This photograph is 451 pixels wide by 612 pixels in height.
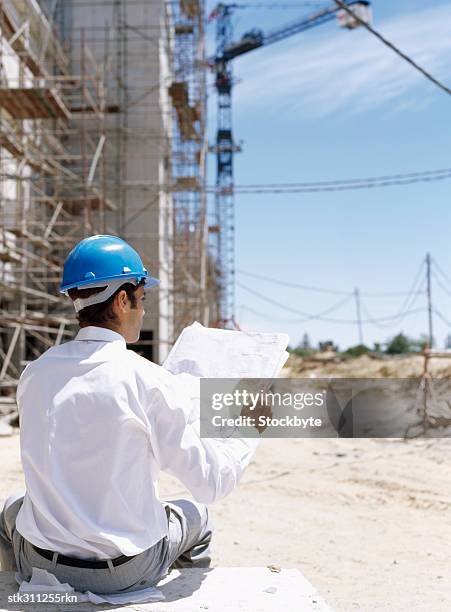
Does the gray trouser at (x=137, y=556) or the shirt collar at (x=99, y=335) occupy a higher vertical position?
the shirt collar at (x=99, y=335)

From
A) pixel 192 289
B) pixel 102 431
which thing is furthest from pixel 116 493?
pixel 192 289

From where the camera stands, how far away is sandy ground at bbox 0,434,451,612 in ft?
13.6

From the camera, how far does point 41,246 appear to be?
1553 cm

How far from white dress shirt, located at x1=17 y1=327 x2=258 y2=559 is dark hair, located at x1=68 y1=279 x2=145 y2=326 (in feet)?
0.26

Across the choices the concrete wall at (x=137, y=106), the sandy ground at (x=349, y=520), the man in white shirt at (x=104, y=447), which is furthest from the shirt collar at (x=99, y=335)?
the concrete wall at (x=137, y=106)

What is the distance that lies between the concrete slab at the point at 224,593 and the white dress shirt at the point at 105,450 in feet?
0.63

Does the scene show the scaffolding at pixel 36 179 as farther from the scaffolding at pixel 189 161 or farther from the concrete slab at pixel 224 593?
the concrete slab at pixel 224 593

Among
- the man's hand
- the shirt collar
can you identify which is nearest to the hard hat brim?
the shirt collar

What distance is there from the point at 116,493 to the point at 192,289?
1775 centimetres

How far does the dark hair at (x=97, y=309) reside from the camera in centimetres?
223

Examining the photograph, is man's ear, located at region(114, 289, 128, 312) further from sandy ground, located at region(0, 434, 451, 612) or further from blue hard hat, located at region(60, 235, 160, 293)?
sandy ground, located at region(0, 434, 451, 612)

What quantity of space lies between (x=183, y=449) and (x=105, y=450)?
229 mm

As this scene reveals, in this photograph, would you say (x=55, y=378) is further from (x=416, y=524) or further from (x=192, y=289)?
(x=192, y=289)

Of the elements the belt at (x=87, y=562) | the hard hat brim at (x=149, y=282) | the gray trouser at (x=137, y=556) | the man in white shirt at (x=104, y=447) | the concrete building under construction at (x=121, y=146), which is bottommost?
the gray trouser at (x=137, y=556)
